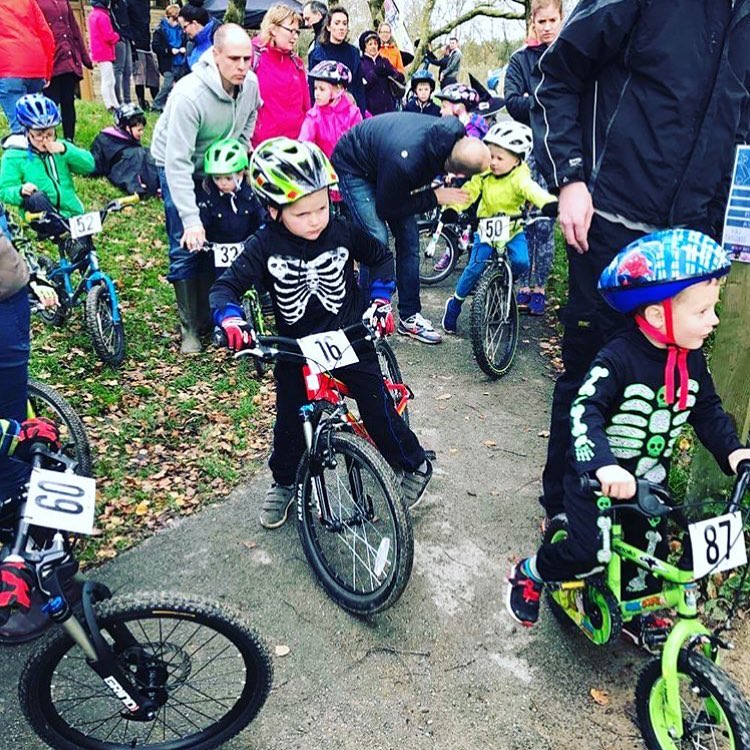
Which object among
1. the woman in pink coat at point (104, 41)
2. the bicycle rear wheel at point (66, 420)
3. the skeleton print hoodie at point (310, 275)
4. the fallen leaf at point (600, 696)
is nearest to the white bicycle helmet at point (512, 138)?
the skeleton print hoodie at point (310, 275)

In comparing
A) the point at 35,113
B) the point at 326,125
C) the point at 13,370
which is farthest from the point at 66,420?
the point at 326,125

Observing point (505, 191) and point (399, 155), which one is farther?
point (505, 191)

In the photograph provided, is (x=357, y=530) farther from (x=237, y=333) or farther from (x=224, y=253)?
(x=224, y=253)

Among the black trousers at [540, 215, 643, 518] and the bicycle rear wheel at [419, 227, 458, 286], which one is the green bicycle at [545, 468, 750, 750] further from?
the bicycle rear wheel at [419, 227, 458, 286]

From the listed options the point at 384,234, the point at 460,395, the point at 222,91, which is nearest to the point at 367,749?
the point at 460,395

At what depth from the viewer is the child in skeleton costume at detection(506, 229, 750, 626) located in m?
2.17

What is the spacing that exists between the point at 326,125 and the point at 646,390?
16.1 feet

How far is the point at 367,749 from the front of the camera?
2439mm

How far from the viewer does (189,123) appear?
4.70m

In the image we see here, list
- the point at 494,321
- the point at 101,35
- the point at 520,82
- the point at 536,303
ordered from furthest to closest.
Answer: the point at 101,35 < the point at 536,303 < the point at 520,82 < the point at 494,321

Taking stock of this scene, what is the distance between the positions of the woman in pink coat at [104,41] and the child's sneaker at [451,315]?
8.23 m

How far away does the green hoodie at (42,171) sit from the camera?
5098 mm

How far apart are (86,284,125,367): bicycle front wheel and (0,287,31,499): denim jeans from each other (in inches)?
92.0

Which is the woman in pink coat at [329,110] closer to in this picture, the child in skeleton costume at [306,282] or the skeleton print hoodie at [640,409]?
the child in skeleton costume at [306,282]
